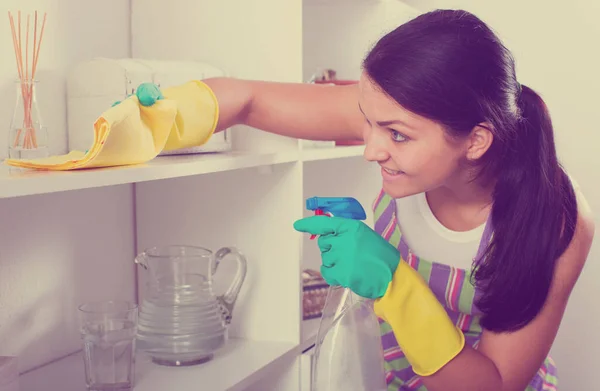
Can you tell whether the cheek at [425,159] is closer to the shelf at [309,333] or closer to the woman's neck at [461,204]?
the woman's neck at [461,204]

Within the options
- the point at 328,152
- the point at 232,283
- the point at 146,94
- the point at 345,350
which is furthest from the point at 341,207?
the point at 328,152

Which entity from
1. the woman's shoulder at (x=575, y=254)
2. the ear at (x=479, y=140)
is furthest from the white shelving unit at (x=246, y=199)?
the woman's shoulder at (x=575, y=254)

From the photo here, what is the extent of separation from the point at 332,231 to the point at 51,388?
0.51 meters

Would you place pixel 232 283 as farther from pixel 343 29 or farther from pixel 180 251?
pixel 343 29

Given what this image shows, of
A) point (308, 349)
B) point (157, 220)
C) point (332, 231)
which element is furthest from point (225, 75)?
point (308, 349)

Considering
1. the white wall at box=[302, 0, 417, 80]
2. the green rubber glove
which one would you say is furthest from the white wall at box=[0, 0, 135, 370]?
the white wall at box=[302, 0, 417, 80]

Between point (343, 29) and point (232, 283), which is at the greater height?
point (343, 29)

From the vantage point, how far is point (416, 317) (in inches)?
47.9

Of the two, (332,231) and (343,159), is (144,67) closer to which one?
(332,231)

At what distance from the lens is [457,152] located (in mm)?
1221

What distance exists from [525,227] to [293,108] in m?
0.45

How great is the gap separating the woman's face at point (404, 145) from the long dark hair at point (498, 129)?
0.02m

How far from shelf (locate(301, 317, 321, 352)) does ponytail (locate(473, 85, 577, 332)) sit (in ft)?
1.42

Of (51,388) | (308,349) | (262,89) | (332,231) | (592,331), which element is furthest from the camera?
(592,331)
